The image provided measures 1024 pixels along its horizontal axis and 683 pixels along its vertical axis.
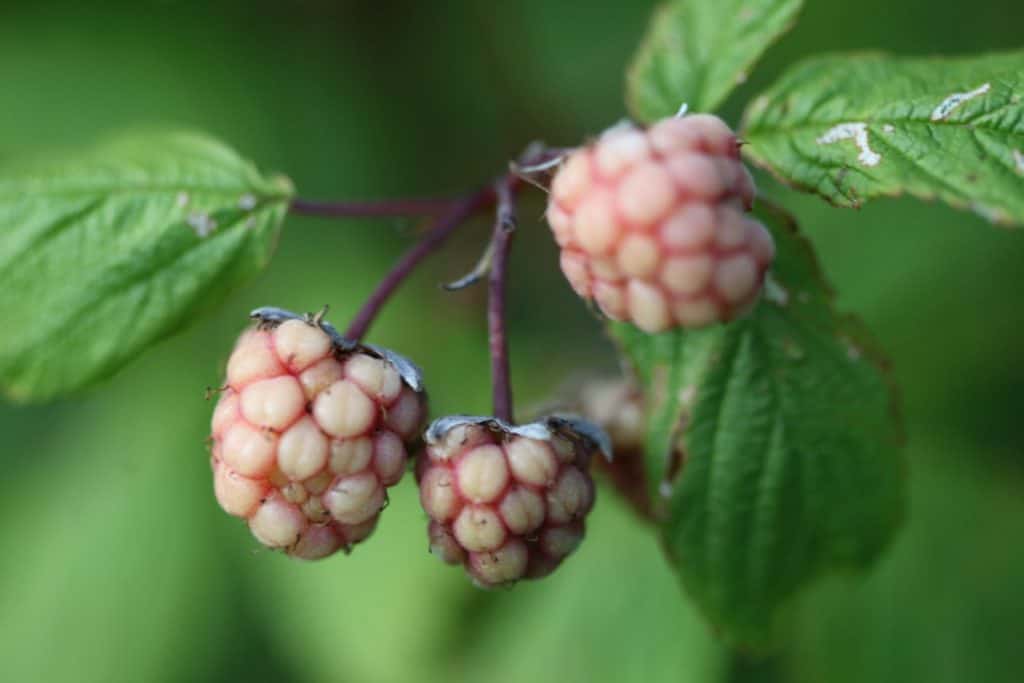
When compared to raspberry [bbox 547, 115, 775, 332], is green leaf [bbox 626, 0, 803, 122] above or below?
above

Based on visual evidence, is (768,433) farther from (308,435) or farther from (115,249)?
(115,249)

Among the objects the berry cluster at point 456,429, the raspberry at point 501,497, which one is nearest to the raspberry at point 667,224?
the berry cluster at point 456,429

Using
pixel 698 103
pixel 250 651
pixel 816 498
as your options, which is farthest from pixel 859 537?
pixel 250 651

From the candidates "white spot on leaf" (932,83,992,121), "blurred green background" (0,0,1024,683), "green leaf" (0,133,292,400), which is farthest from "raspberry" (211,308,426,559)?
"blurred green background" (0,0,1024,683)

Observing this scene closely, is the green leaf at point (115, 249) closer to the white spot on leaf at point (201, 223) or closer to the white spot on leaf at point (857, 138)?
the white spot on leaf at point (201, 223)

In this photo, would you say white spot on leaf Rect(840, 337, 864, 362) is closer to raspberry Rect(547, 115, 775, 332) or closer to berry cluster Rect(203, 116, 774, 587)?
berry cluster Rect(203, 116, 774, 587)

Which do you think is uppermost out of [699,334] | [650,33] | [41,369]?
[650,33]

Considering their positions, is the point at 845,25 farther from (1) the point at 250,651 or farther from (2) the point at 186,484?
(1) the point at 250,651
